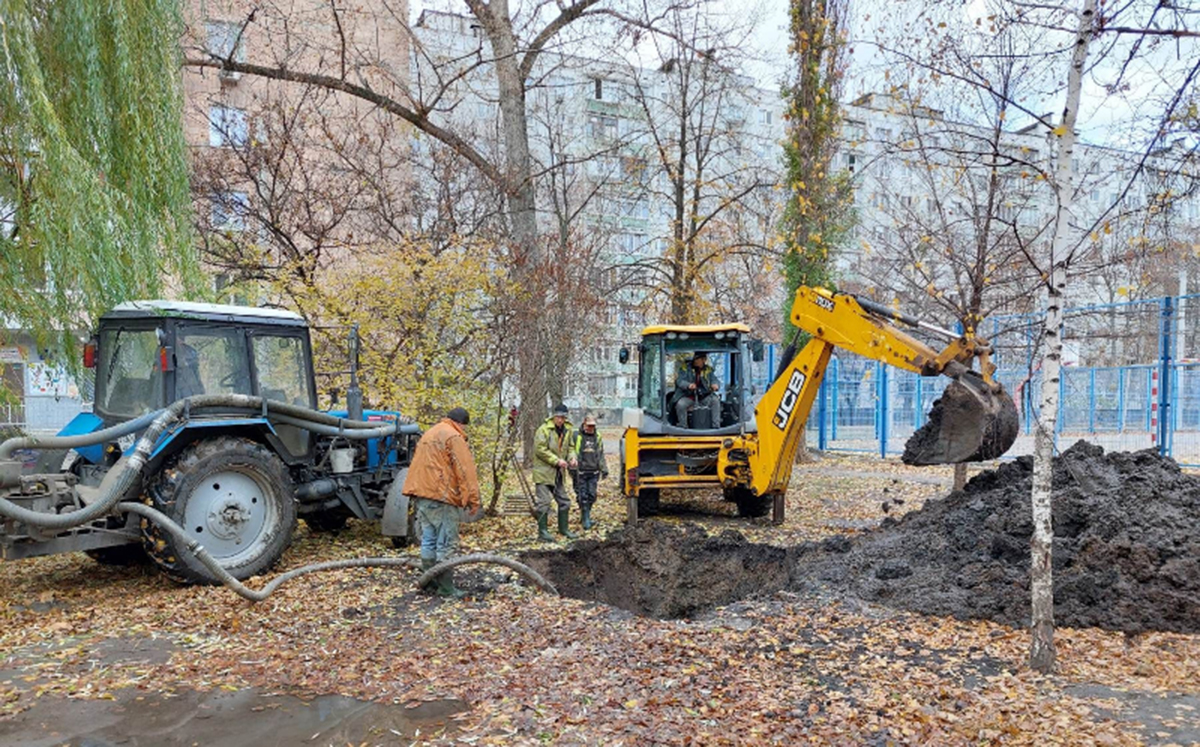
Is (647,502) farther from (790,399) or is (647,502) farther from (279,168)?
(279,168)

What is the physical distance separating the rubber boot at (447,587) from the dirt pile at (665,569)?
3.78 ft

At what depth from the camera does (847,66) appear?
15492 mm

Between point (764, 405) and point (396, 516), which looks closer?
point (396, 516)

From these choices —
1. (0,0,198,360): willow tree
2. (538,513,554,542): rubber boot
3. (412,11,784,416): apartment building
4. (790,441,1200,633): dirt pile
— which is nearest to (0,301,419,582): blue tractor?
(0,0,198,360): willow tree

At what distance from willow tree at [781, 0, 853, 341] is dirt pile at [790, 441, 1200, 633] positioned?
23.8ft

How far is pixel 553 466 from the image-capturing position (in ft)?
31.9

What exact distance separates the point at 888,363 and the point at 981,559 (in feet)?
7.31

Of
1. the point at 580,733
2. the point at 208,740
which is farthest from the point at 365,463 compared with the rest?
the point at 580,733

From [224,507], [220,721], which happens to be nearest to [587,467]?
[224,507]

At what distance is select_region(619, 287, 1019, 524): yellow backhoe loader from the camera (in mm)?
7926

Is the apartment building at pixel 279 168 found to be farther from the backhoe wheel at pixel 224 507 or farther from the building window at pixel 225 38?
the backhoe wheel at pixel 224 507

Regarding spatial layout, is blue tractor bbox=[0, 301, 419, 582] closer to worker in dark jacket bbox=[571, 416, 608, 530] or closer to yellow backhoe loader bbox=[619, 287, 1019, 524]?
worker in dark jacket bbox=[571, 416, 608, 530]

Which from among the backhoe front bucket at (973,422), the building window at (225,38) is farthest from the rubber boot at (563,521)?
the building window at (225,38)

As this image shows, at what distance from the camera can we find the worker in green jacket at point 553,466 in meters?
9.62
